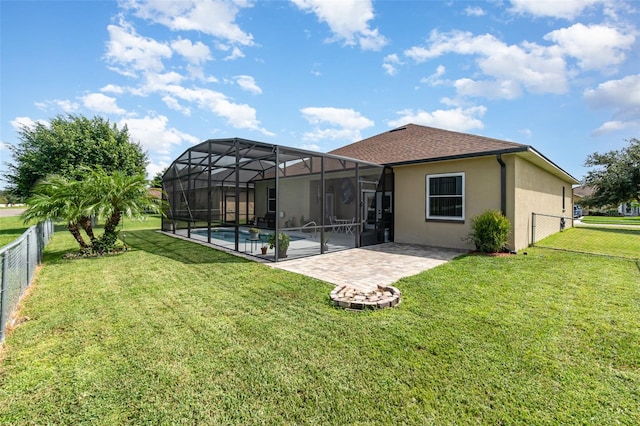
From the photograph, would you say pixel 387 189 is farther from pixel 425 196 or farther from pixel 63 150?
pixel 63 150

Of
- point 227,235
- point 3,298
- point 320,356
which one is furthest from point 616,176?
point 3,298

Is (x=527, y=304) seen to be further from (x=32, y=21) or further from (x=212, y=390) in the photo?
(x=32, y=21)

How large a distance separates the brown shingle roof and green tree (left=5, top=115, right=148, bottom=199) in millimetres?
11948

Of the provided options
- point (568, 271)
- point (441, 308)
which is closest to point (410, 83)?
point (568, 271)

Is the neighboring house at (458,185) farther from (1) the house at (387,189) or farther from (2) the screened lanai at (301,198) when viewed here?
(2) the screened lanai at (301,198)

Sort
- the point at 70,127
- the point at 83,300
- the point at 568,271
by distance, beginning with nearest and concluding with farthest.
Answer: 1. the point at 83,300
2. the point at 568,271
3. the point at 70,127

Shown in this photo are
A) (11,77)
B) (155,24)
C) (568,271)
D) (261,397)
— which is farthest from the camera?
(11,77)

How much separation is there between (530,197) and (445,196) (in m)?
3.13

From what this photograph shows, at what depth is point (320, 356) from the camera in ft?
8.97

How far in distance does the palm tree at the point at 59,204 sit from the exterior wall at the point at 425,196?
368 inches

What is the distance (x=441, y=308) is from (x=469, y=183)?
19.1 feet

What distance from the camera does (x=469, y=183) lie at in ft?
27.8

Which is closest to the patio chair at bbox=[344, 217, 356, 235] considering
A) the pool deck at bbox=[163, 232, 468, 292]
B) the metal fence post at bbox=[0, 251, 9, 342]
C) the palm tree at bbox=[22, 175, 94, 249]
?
the pool deck at bbox=[163, 232, 468, 292]

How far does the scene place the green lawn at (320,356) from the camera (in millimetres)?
2053
